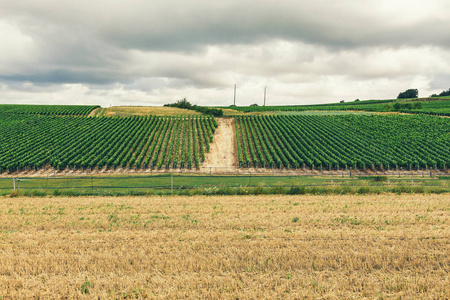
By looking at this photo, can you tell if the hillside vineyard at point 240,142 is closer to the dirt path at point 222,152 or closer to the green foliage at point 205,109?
the dirt path at point 222,152

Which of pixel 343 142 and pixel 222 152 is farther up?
pixel 343 142

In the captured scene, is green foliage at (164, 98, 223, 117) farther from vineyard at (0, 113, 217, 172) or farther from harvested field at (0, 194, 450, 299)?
harvested field at (0, 194, 450, 299)

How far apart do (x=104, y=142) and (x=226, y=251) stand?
4809cm

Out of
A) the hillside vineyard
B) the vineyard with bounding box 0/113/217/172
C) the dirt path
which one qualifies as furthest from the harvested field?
the vineyard with bounding box 0/113/217/172

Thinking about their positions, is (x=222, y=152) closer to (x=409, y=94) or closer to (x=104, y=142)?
(x=104, y=142)

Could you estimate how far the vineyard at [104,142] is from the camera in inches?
1657

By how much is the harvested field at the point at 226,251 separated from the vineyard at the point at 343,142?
94.6 feet

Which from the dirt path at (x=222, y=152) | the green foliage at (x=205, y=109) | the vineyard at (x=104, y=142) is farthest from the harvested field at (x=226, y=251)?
the green foliage at (x=205, y=109)

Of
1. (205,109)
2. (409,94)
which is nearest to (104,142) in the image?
(205,109)

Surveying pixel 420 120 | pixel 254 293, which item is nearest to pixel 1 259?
pixel 254 293

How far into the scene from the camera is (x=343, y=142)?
51094mm

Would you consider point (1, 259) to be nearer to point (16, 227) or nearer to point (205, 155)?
point (16, 227)

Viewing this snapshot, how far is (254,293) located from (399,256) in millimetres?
5112

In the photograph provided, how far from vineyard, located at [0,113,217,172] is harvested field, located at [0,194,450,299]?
29.2m
